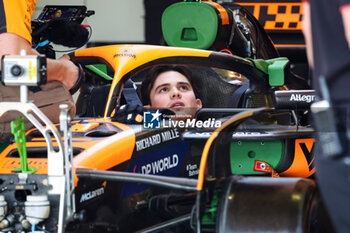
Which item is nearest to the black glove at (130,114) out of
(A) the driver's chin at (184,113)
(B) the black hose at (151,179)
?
(A) the driver's chin at (184,113)

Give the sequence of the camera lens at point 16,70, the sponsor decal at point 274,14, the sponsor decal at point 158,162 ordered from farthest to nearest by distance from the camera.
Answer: the sponsor decal at point 274,14, the sponsor decal at point 158,162, the camera lens at point 16,70

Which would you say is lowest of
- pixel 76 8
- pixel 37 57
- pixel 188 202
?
pixel 188 202

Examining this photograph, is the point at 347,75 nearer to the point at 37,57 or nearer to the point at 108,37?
the point at 37,57

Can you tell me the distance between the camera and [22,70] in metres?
1.58

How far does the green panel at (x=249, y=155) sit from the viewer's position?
7.86 feet

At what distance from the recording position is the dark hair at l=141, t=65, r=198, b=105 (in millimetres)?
2508

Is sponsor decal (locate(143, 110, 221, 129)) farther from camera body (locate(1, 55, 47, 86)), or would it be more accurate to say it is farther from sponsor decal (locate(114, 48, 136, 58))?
camera body (locate(1, 55, 47, 86))

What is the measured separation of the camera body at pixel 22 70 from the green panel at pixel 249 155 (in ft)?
3.41

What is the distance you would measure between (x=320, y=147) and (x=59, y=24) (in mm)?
1446

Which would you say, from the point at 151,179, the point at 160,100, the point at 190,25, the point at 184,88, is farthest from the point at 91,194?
the point at 190,25

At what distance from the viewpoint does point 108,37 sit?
3.30 meters

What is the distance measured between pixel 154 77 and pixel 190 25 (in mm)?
600

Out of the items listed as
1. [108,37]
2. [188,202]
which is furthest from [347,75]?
[108,37]

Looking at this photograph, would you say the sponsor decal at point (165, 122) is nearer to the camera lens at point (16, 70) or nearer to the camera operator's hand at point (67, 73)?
the camera operator's hand at point (67, 73)
